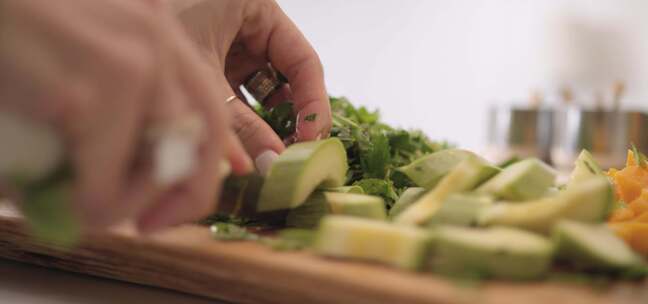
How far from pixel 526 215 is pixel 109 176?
524 mm

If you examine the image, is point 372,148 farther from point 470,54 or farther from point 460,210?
point 470,54

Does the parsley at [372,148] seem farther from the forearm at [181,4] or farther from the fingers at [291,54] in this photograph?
the forearm at [181,4]

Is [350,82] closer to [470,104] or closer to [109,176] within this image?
[470,104]

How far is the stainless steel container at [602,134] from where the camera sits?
3.57 meters

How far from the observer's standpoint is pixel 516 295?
72 cm

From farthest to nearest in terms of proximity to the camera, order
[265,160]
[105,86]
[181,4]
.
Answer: [181,4], [265,160], [105,86]

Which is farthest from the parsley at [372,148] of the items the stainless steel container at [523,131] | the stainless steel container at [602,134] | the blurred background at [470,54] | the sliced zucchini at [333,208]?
the blurred background at [470,54]

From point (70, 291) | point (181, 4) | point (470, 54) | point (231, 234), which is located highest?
point (470, 54)

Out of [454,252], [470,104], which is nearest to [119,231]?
[454,252]

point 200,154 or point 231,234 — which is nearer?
point 200,154

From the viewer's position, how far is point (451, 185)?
1.01 metres

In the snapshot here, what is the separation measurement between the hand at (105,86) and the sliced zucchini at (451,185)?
0.37m

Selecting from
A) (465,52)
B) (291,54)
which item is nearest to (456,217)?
(291,54)

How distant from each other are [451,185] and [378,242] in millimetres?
260
